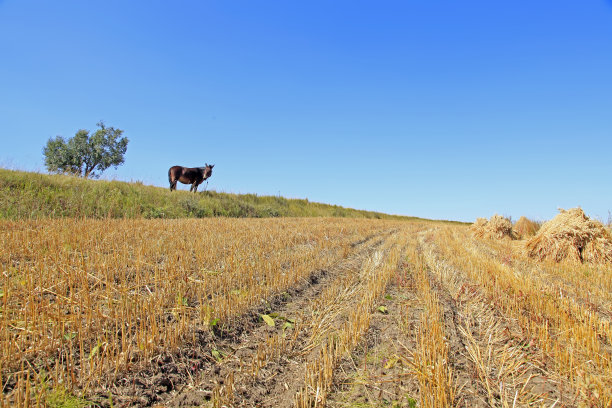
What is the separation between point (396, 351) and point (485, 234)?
1266cm

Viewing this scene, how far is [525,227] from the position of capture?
1445 cm

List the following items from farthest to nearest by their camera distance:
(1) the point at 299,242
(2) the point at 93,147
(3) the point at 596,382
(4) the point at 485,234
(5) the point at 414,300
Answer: (2) the point at 93,147, (4) the point at 485,234, (1) the point at 299,242, (5) the point at 414,300, (3) the point at 596,382

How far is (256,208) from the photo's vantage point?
21.3 m

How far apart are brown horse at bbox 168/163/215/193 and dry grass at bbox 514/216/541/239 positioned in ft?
57.8

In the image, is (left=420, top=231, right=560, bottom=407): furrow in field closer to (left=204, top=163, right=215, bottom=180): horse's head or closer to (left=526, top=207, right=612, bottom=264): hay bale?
(left=526, top=207, right=612, bottom=264): hay bale

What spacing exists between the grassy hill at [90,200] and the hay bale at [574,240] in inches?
516

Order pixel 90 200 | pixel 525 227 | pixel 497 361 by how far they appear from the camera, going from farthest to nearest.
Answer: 1. pixel 525 227
2. pixel 90 200
3. pixel 497 361

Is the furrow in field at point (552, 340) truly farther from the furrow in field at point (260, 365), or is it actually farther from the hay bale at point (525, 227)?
the hay bale at point (525, 227)

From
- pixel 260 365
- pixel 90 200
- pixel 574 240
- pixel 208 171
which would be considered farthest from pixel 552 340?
pixel 208 171

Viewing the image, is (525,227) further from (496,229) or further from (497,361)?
(497,361)

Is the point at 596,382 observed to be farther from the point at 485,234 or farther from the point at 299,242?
the point at 485,234

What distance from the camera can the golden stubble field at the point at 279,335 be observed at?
7.16 ft

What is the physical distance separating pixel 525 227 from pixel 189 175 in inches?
743

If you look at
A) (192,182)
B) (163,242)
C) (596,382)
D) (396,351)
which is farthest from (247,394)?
(192,182)
